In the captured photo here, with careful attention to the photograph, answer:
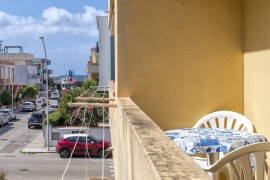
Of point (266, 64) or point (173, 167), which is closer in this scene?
point (173, 167)

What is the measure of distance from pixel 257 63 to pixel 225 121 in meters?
0.90

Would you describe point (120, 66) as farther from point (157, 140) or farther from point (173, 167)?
point (173, 167)

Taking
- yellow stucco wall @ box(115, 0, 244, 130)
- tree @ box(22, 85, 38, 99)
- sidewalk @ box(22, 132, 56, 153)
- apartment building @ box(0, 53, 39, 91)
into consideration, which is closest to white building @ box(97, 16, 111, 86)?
sidewalk @ box(22, 132, 56, 153)

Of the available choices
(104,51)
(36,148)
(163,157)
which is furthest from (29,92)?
(163,157)

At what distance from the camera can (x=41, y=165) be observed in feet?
67.3

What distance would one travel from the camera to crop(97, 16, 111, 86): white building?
23.8 meters

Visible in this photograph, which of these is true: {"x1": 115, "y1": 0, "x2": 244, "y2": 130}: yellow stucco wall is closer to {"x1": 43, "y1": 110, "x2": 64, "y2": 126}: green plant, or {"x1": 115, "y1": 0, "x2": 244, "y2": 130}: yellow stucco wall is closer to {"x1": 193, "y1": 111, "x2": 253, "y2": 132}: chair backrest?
{"x1": 193, "y1": 111, "x2": 253, "y2": 132}: chair backrest

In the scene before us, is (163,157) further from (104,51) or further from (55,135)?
(55,135)

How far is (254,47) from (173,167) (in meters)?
4.01

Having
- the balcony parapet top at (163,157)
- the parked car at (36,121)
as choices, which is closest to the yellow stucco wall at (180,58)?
the balcony parapet top at (163,157)

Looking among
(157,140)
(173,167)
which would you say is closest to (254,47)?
(157,140)

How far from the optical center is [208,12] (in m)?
5.95

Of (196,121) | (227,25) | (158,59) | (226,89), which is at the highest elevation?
(227,25)

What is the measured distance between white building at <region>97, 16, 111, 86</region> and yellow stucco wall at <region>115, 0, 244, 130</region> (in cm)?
1699
